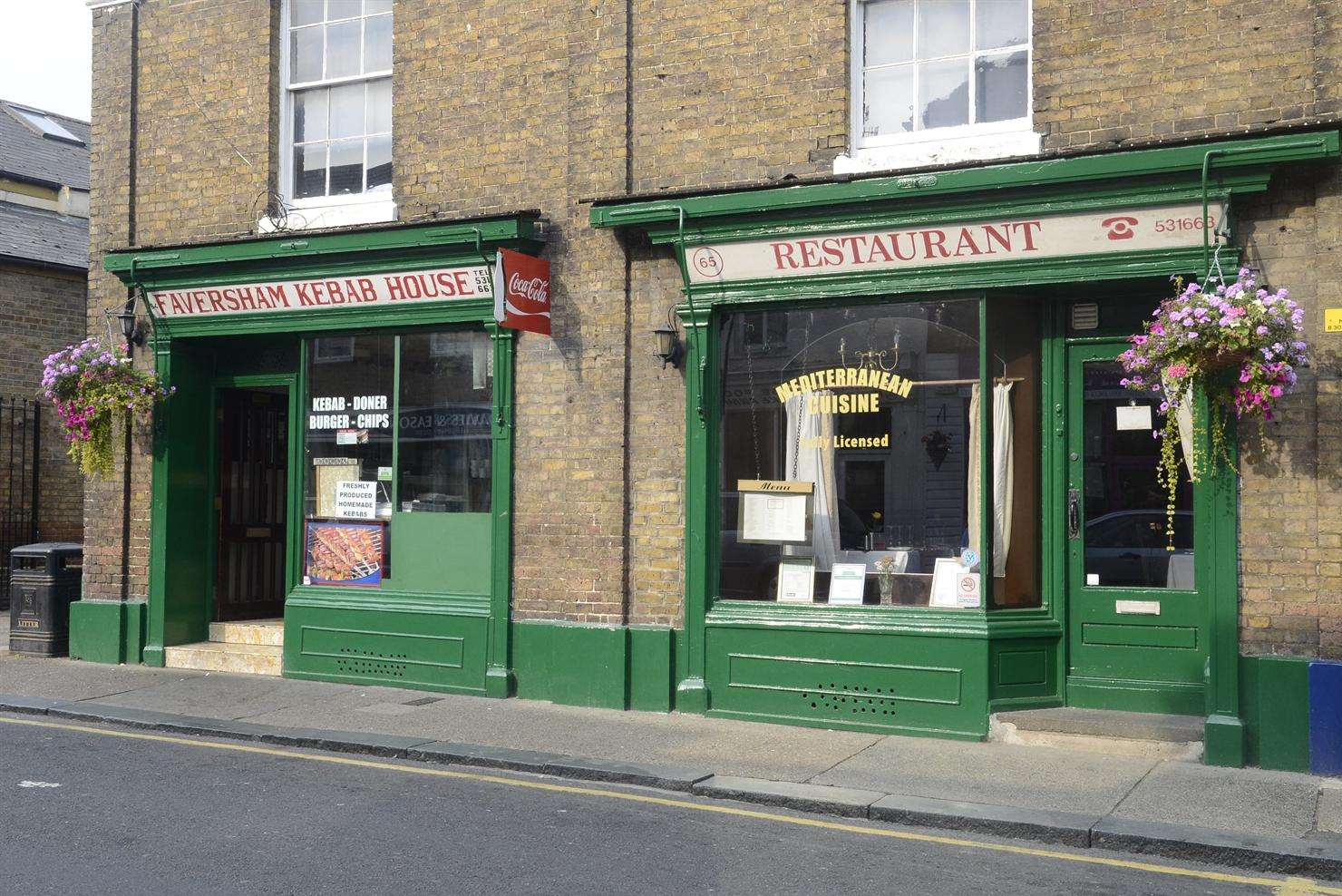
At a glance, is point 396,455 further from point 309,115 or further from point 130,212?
point 130,212

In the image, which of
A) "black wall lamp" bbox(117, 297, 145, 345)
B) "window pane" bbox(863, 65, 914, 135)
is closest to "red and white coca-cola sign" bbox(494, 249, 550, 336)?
"window pane" bbox(863, 65, 914, 135)

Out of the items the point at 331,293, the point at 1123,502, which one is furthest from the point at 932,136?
the point at 331,293

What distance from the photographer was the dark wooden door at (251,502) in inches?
496

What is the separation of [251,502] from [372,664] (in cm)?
284

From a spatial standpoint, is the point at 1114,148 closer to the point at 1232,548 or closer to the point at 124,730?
the point at 1232,548

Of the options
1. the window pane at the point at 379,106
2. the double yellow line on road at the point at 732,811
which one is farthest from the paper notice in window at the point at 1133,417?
the window pane at the point at 379,106

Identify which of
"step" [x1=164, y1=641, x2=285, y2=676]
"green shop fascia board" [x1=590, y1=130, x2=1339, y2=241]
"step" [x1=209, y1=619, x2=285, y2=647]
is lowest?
"step" [x1=164, y1=641, x2=285, y2=676]

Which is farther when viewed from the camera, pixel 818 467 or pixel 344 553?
pixel 344 553

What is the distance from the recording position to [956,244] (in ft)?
28.9

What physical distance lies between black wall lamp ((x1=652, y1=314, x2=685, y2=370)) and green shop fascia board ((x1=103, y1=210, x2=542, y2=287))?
50.9 inches

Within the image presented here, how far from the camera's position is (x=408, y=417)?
11023 mm

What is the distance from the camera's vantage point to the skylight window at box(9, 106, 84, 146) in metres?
20.4

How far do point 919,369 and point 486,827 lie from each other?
4.54 m

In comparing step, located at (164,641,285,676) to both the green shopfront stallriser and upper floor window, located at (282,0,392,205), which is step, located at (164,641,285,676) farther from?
upper floor window, located at (282,0,392,205)
